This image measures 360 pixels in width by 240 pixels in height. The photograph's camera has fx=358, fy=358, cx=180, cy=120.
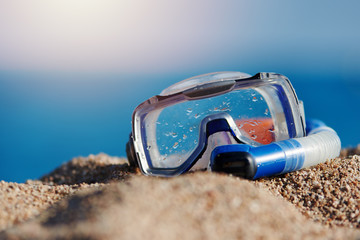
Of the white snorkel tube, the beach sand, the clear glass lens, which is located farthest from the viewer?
the clear glass lens

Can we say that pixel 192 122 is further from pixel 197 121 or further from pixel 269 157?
pixel 269 157

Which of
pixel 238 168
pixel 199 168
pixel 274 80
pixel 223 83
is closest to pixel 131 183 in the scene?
pixel 238 168

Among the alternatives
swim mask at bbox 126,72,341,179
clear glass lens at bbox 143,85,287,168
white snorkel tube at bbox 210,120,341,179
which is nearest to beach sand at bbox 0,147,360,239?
white snorkel tube at bbox 210,120,341,179

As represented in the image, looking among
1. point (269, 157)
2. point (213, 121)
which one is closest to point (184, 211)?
point (269, 157)

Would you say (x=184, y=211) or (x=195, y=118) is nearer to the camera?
(x=184, y=211)

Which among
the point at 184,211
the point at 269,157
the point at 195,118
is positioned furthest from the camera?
the point at 195,118

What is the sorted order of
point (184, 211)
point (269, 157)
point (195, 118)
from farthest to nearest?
point (195, 118)
point (269, 157)
point (184, 211)

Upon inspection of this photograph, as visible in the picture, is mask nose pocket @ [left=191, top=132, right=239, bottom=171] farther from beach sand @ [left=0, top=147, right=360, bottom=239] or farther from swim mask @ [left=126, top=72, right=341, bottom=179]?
beach sand @ [left=0, top=147, right=360, bottom=239]

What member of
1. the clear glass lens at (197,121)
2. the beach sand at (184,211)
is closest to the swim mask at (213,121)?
the clear glass lens at (197,121)
